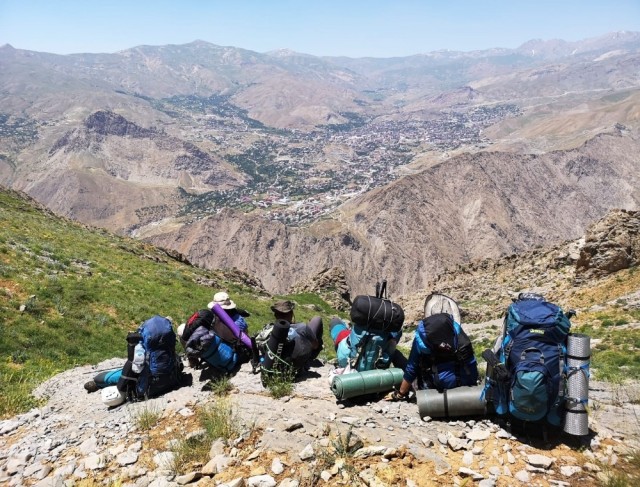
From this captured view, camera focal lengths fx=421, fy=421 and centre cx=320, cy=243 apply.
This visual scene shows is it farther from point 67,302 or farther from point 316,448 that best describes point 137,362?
point 67,302

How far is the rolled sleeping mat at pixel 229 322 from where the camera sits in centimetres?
936

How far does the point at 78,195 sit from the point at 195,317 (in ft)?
699

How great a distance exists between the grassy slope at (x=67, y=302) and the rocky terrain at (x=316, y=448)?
268 cm

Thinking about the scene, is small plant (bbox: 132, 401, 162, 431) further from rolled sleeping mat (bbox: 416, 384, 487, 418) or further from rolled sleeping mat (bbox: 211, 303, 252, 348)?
rolled sleeping mat (bbox: 416, 384, 487, 418)

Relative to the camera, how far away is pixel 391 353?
8.08 metres

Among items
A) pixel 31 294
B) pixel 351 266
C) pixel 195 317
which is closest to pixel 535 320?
pixel 195 317

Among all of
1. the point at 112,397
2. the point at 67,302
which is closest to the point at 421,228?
the point at 67,302

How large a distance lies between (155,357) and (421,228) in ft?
325

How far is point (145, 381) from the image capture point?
8.48 meters

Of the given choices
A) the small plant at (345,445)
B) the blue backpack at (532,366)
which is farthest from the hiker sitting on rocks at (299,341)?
the blue backpack at (532,366)

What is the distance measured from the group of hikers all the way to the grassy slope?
8.80ft

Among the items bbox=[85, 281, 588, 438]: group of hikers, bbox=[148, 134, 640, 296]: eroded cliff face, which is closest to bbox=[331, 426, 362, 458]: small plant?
bbox=[85, 281, 588, 438]: group of hikers

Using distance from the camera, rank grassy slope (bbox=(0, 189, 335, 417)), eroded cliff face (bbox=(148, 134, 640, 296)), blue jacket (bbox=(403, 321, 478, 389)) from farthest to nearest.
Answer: eroded cliff face (bbox=(148, 134, 640, 296)) < grassy slope (bbox=(0, 189, 335, 417)) < blue jacket (bbox=(403, 321, 478, 389))

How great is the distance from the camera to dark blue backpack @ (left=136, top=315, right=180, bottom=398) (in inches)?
332
